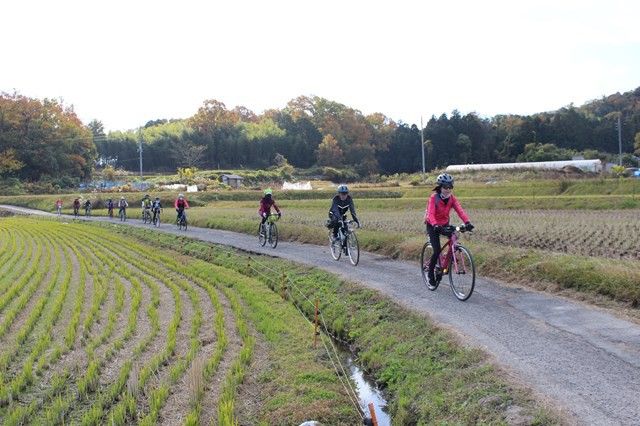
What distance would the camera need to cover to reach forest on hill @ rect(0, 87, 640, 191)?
73750 millimetres

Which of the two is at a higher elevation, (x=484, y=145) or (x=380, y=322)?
(x=484, y=145)

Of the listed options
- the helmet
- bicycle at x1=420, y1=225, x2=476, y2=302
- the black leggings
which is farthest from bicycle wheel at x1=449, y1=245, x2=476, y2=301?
the helmet

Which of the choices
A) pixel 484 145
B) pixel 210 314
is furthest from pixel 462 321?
pixel 484 145

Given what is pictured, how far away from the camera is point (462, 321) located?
733 centimetres

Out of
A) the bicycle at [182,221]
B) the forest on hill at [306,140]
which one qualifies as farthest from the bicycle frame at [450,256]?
the forest on hill at [306,140]

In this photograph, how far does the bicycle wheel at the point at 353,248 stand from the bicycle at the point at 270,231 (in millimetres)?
4849

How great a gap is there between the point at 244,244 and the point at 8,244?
9.98 m

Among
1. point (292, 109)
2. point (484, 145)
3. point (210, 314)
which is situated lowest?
point (210, 314)

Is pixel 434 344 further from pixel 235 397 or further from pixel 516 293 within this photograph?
pixel 516 293

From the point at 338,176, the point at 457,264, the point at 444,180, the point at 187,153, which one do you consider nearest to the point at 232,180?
the point at 187,153

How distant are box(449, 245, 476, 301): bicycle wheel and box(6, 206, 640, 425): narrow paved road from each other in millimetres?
152

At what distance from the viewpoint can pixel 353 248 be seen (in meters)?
13.0

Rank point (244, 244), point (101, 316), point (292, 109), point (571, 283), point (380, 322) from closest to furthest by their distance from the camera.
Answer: point (380, 322) < point (571, 283) < point (101, 316) < point (244, 244) < point (292, 109)

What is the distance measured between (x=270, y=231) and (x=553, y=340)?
12.4 m
